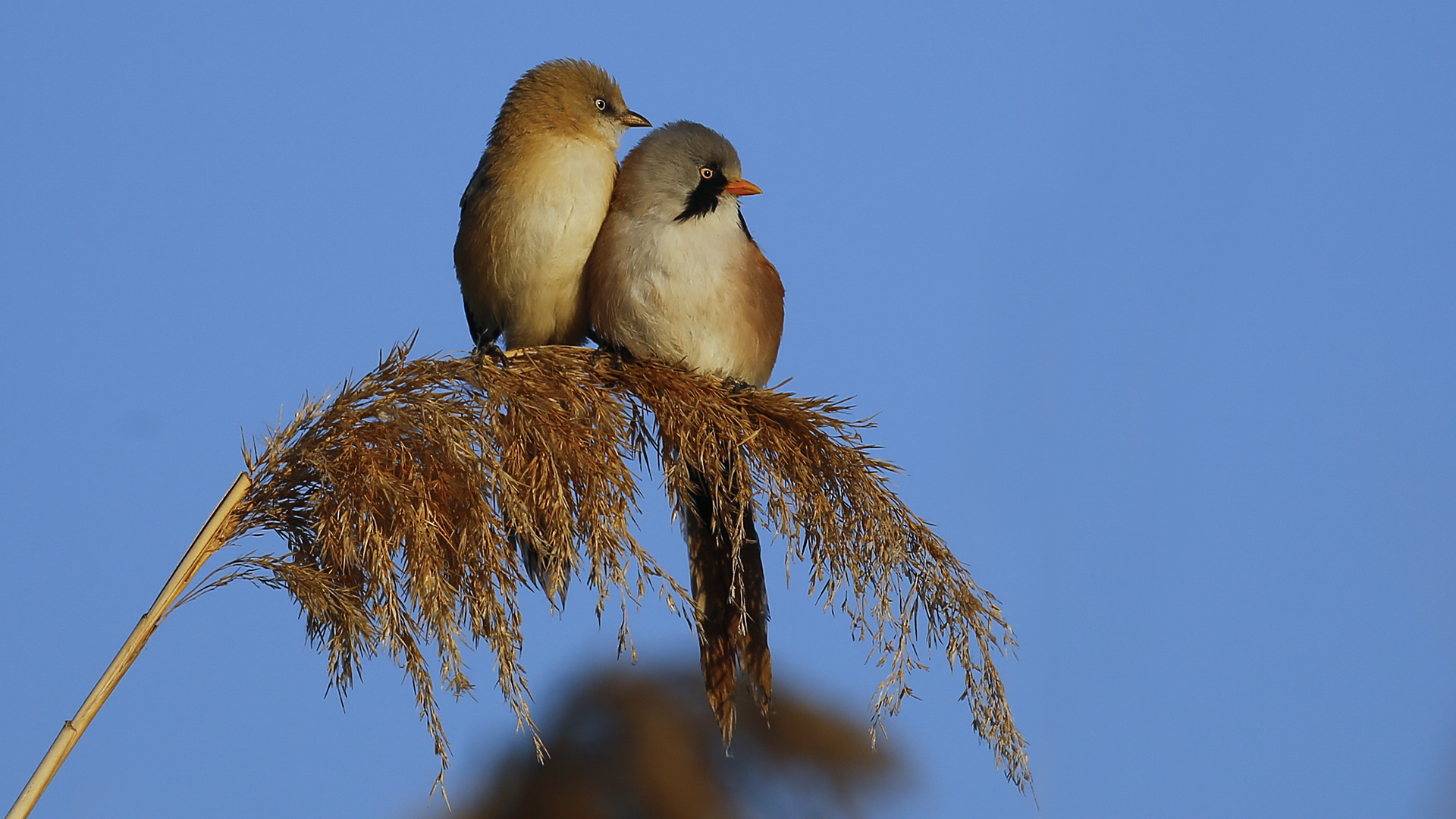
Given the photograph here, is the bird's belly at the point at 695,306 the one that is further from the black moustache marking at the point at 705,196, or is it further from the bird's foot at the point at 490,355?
the bird's foot at the point at 490,355

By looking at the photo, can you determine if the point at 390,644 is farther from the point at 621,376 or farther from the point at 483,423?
the point at 621,376

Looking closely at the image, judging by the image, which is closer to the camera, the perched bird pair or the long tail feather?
the long tail feather

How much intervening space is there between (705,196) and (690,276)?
29cm

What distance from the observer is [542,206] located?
12.5ft

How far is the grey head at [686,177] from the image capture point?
12.3 ft

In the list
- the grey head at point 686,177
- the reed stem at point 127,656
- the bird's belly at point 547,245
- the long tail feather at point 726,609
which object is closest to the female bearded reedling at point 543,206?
the bird's belly at point 547,245

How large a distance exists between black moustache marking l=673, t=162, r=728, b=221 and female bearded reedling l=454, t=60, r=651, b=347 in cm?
32

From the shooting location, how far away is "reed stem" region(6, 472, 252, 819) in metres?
1.99

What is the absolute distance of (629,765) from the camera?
6.50 metres

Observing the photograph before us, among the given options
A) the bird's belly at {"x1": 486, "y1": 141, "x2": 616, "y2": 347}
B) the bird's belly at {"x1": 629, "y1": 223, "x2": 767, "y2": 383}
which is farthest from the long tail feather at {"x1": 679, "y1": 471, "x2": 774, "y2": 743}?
the bird's belly at {"x1": 486, "y1": 141, "x2": 616, "y2": 347}

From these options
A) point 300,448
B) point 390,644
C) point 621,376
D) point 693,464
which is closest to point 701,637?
point 693,464

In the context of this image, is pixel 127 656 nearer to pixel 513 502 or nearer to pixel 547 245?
pixel 513 502

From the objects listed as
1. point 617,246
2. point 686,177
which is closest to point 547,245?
point 617,246

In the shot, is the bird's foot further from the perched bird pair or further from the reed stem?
the reed stem
